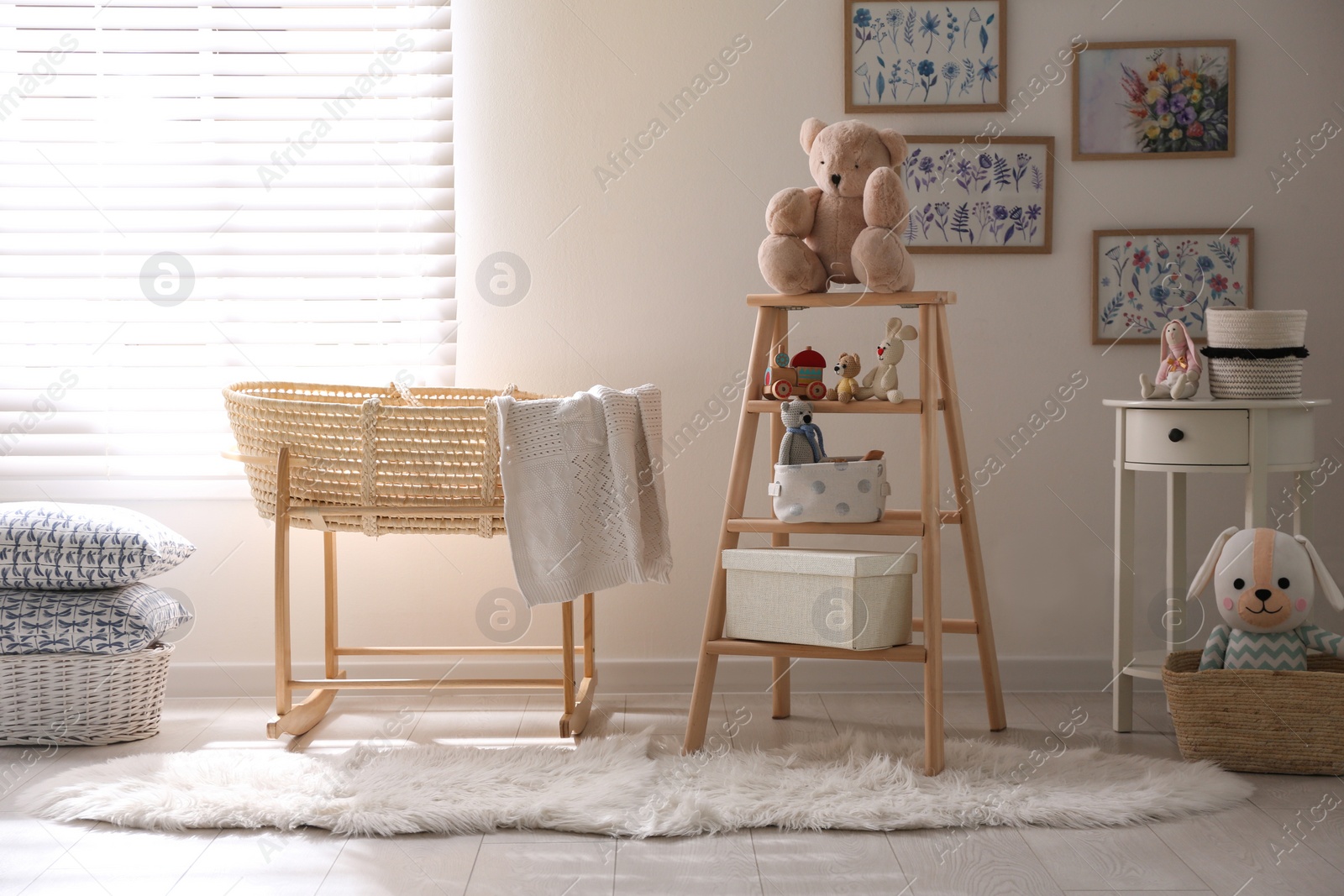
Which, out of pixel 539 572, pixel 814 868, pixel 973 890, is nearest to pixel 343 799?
pixel 539 572

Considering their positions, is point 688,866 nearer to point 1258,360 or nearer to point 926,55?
point 1258,360

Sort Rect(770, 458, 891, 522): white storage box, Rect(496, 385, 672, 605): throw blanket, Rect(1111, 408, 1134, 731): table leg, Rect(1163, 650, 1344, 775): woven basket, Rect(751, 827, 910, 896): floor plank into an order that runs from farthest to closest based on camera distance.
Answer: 1. Rect(1111, 408, 1134, 731): table leg
2. Rect(496, 385, 672, 605): throw blanket
3. Rect(770, 458, 891, 522): white storage box
4. Rect(1163, 650, 1344, 775): woven basket
5. Rect(751, 827, 910, 896): floor plank

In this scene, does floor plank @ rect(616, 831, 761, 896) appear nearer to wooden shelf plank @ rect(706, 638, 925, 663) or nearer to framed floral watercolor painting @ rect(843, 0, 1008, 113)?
wooden shelf plank @ rect(706, 638, 925, 663)

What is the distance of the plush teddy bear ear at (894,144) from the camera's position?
7.41ft

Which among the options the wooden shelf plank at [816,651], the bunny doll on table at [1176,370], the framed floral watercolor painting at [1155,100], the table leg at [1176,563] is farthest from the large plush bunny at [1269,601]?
the framed floral watercolor painting at [1155,100]

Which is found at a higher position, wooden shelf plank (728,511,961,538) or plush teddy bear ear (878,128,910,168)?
plush teddy bear ear (878,128,910,168)

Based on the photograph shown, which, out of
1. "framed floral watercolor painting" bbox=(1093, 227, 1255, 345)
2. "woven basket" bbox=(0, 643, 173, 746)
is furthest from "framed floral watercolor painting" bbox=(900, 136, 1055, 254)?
"woven basket" bbox=(0, 643, 173, 746)

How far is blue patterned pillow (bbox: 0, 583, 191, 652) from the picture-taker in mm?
2354

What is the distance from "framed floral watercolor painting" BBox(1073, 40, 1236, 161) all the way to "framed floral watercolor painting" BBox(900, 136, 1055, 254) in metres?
0.12

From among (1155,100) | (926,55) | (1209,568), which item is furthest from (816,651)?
(1155,100)

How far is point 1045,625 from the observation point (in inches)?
111

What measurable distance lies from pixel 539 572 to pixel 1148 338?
1.61 metres

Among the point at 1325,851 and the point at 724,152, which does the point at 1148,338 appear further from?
the point at 1325,851

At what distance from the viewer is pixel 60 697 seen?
2.37 metres
